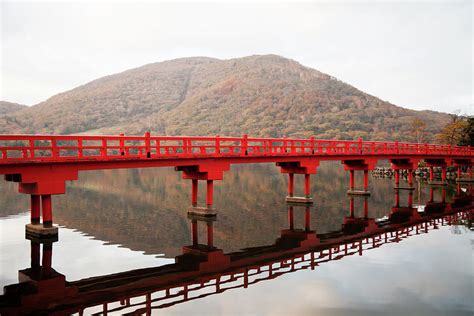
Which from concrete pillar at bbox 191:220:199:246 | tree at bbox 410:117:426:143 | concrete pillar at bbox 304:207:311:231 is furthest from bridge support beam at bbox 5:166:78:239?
tree at bbox 410:117:426:143

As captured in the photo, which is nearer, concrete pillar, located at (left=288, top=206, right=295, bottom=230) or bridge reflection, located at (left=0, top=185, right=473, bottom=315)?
bridge reflection, located at (left=0, top=185, right=473, bottom=315)

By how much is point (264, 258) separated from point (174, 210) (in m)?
14.6

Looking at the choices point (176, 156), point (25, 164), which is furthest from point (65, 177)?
point (176, 156)

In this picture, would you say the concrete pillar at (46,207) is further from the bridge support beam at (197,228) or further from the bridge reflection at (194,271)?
the bridge support beam at (197,228)

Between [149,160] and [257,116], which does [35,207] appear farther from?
[257,116]

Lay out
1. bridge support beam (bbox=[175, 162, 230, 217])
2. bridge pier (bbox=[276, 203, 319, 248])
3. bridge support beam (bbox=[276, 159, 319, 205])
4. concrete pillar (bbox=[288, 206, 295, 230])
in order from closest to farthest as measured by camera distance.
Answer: bridge pier (bbox=[276, 203, 319, 248]) → concrete pillar (bbox=[288, 206, 295, 230]) → bridge support beam (bbox=[175, 162, 230, 217]) → bridge support beam (bbox=[276, 159, 319, 205])

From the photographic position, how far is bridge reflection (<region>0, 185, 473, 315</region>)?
14227 millimetres

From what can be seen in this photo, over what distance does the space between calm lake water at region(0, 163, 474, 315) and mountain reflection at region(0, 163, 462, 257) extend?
0.11 meters

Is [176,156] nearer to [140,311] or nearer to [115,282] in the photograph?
[115,282]

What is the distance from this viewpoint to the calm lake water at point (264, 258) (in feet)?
47.2

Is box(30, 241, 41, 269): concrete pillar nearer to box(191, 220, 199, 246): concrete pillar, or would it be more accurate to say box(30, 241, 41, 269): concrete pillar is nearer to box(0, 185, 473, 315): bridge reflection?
box(0, 185, 473, 315): bridge reflection

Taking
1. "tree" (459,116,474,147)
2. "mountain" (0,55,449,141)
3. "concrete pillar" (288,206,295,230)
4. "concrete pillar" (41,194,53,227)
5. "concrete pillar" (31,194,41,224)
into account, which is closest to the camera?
"concrete pillar" (41,194,53,227)

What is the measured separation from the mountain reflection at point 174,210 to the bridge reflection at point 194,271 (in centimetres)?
96

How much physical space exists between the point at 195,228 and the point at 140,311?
1297 centimetres
